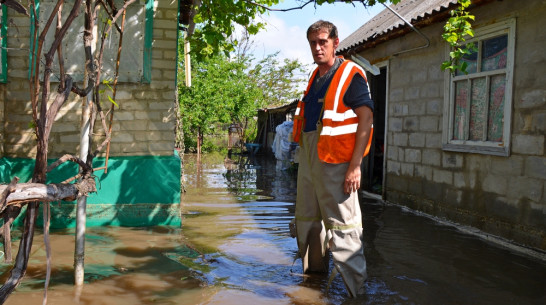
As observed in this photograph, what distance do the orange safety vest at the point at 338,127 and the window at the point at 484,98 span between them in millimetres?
2973

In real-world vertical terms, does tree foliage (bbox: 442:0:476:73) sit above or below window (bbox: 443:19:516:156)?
above

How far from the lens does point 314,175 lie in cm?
392

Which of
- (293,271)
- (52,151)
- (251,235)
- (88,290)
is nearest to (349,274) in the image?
(293,271)

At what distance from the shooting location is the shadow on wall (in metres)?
5.96

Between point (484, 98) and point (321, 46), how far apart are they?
3480 millimetres

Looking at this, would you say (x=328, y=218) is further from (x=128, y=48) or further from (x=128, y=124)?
(x=128, y=48)

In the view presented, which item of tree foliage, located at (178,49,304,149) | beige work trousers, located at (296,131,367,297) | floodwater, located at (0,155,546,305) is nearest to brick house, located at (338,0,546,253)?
floodwater, located at (0,155,546,305)

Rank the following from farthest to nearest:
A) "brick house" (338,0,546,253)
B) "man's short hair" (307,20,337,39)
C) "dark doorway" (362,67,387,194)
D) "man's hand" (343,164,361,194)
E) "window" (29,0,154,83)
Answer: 1. "dark doorway" (362,67,387,194)
2. "window" (29,0,154,83)
3. "brick house" (338,0,546,253)
4. "man's short hair" (307,20,337,39)
5. "man's hand" (343,164,361,194)

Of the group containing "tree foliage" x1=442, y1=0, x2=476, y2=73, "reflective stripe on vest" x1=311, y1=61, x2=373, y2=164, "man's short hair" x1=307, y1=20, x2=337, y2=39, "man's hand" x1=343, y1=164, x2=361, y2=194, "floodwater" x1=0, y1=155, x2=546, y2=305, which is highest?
"tree foliage" x1=442, y1=0, x2=476, y2=73

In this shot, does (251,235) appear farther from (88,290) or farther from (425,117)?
(425,117)

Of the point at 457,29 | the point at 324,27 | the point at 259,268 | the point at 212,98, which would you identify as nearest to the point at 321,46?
the point at 324,27

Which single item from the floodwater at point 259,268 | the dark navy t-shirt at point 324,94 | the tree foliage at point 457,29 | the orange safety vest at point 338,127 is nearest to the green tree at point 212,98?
the floodwater at point 259,268

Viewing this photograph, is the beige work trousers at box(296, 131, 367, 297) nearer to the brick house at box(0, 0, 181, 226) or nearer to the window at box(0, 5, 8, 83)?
the brick house at box(0, 0, 181, 226)

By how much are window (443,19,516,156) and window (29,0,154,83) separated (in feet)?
13.7
